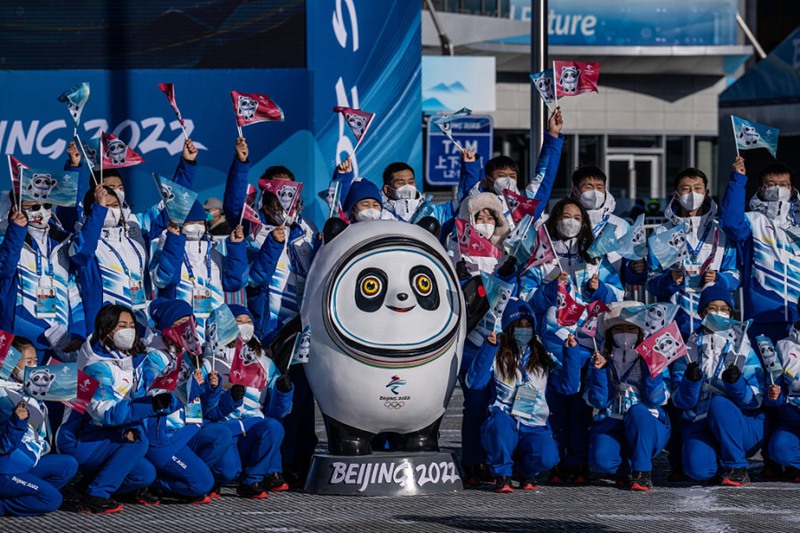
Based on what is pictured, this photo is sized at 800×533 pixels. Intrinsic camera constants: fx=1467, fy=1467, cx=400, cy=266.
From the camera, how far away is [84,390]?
7.49 metres

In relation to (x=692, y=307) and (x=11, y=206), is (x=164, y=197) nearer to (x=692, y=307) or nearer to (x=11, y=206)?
(x=11, y=206)

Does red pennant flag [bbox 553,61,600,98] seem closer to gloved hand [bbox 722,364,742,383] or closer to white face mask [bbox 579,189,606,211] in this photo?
white face mask [bbox 579,189,606,211]

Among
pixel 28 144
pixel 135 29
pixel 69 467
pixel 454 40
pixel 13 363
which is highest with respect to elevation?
pixel 454 40

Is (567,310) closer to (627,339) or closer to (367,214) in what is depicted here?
(627,339)

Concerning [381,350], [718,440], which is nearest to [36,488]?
[381,350]

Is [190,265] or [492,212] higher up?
[492,212]

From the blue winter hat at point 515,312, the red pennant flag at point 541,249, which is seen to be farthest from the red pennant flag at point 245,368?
the red pennant flag at point 541,249

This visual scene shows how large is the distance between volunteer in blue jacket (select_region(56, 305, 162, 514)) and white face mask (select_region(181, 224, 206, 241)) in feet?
3.76

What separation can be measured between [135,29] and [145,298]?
480 cm

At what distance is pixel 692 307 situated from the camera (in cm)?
893

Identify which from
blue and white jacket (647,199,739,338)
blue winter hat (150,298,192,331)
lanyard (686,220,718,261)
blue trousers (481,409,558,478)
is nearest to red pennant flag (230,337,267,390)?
blue winter hat (150,298,192,331)

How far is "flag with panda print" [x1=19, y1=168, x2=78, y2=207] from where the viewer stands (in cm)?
Answer: 834

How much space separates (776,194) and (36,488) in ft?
15.6

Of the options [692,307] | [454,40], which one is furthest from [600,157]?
[692,307]
